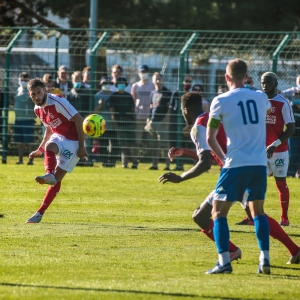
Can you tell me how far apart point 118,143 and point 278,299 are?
14903 mm

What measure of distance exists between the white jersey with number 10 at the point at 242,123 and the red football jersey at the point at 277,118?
4.10 meters

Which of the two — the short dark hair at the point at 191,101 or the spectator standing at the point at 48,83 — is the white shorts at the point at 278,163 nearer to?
the short dark hair at the point at 191,101

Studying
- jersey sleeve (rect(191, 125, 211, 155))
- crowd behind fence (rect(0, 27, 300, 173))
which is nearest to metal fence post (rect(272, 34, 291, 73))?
crowd behind fence (rect(0, 27, 300, 173))

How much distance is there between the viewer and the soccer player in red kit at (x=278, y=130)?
11.7 meters

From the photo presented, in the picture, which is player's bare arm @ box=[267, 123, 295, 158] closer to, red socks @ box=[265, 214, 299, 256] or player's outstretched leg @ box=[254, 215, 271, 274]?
red socks @ box=[265, 214, 299, 256]

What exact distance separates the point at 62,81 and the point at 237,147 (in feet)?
45.6

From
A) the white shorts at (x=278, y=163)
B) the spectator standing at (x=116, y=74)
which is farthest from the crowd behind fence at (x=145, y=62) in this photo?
the white shorts at (x=278, y=163)

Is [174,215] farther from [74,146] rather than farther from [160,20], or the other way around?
[160,20]

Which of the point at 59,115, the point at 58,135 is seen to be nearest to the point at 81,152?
the point at 58,135

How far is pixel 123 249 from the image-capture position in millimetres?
9438

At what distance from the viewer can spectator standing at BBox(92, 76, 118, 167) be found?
837 inches

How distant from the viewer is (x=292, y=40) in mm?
20484

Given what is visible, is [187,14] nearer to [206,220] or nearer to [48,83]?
[48,83]

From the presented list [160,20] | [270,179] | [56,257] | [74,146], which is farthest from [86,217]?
[160,20]
